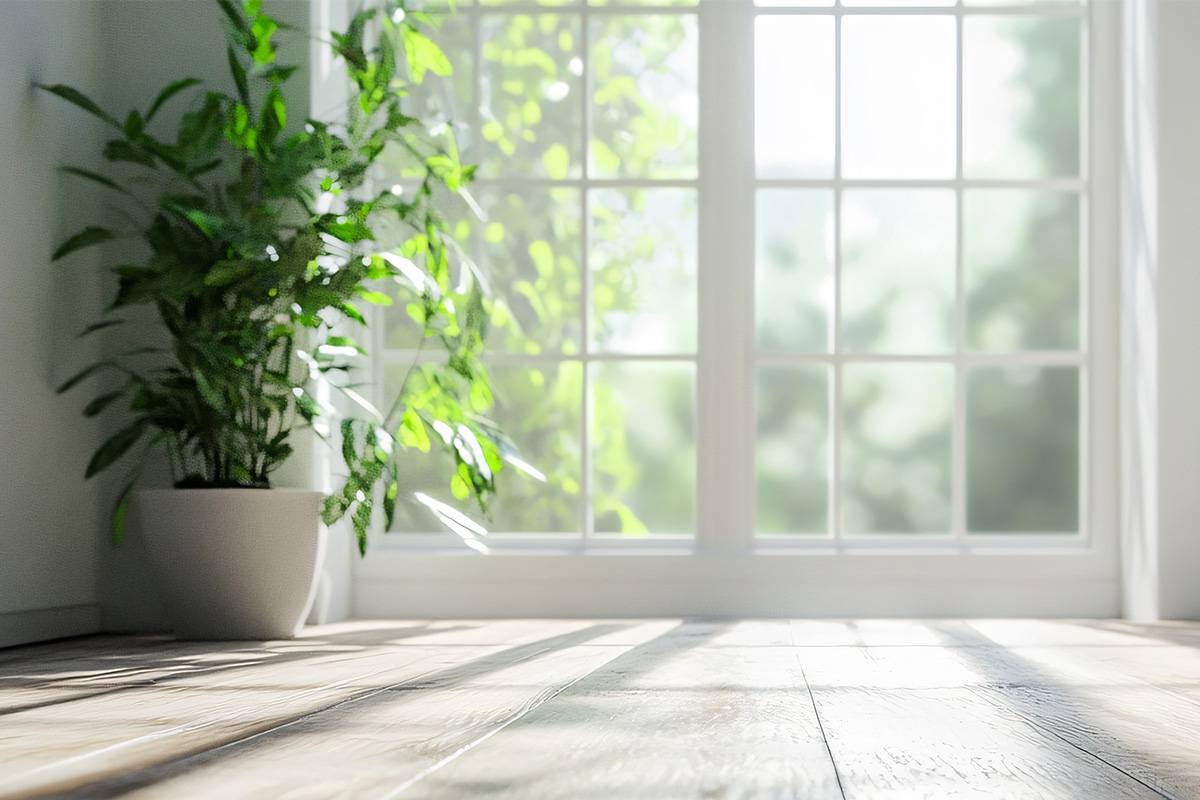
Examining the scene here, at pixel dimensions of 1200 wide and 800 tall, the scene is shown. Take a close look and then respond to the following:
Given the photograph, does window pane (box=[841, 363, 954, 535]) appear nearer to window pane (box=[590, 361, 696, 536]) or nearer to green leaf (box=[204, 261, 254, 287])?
window pane (box=[590, 361, 696, 536])

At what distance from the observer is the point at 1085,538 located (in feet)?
8.16

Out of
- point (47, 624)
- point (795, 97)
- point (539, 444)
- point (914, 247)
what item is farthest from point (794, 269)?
point (47, 624)

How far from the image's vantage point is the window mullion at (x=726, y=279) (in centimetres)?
246

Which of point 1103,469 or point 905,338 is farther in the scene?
point 905,338

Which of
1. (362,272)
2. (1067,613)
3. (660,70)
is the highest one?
(660,70)

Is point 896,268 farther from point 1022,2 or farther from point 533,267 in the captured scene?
point 533,267

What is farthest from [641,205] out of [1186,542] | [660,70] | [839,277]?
[1186,542]

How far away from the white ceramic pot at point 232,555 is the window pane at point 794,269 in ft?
4.03

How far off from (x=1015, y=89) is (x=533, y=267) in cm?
134

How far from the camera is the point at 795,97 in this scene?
2.58 m

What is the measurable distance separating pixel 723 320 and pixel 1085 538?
3.40ft

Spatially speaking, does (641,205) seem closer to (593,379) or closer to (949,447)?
(593,379)

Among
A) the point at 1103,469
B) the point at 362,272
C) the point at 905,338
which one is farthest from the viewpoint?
the point at 905,338

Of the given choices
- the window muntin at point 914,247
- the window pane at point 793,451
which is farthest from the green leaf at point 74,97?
the window pane at point 793,451
